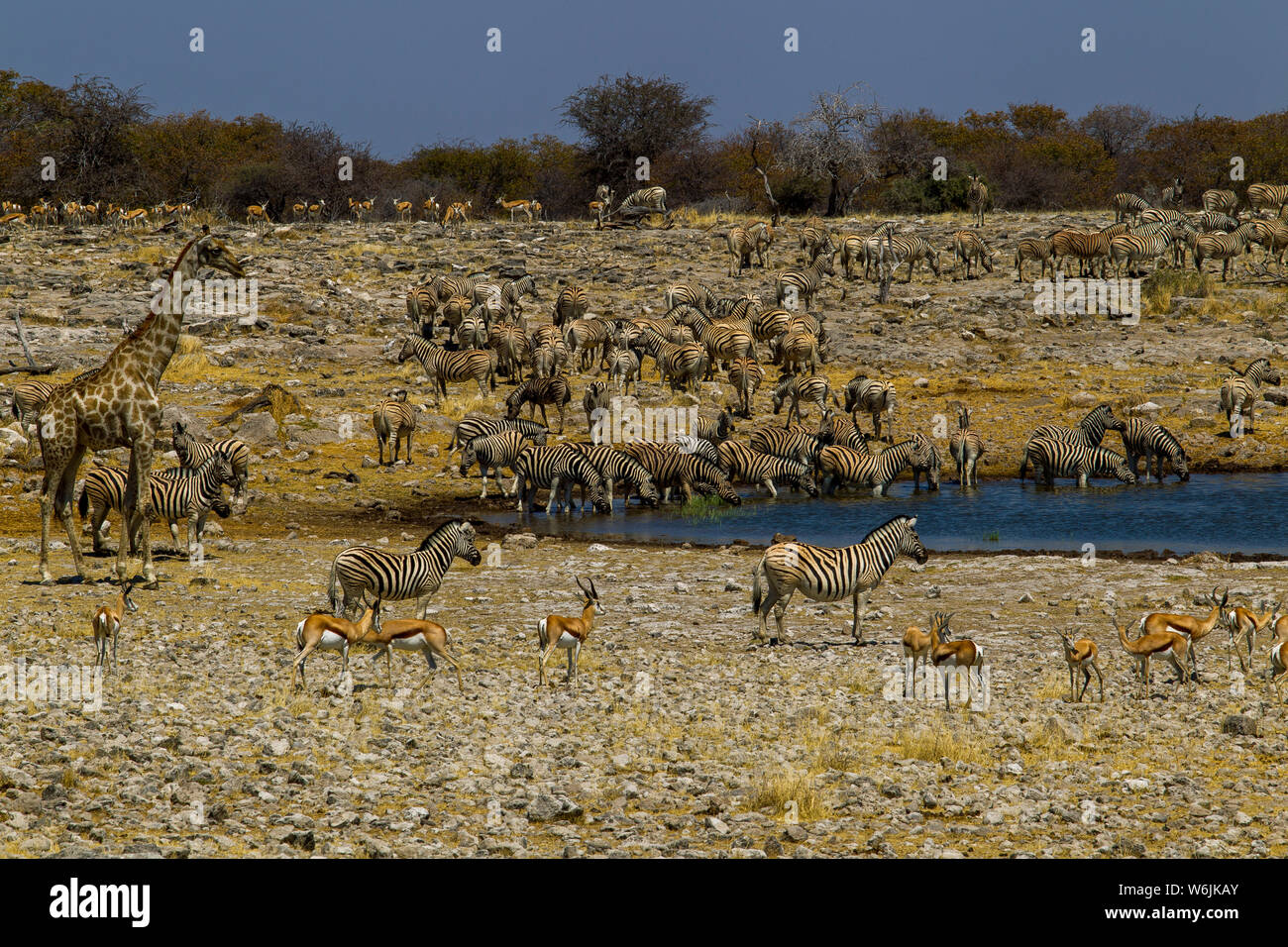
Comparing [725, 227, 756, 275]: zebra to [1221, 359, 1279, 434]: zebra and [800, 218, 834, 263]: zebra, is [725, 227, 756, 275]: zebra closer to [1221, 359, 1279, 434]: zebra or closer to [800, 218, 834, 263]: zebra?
[800, 218, 834, 263]: zebra

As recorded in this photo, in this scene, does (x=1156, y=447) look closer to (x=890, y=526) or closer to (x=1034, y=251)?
(x=890, y=526)

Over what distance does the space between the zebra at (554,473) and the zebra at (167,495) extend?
228 inches

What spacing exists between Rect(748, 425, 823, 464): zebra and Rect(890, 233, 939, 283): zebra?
10.8m

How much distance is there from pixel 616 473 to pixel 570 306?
9.85 meters

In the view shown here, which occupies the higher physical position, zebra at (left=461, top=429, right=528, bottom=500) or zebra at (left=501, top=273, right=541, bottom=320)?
zebra at (left=501, top=273, right=541, bottom=320)

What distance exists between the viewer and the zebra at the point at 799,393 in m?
25.7

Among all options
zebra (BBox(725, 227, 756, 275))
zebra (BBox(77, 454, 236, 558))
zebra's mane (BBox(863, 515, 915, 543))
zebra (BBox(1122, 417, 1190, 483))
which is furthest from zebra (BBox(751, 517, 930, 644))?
zebra (BBox(725, 227, 756, 275))

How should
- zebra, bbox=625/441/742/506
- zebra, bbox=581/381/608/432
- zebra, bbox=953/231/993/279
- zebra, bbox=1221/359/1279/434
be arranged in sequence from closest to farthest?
zebra, bbox=625/441/742/506
zebra, bbox=1221/359/1279/434
zebra, bbox=581/381/608/432
zebra, bbox=953/231/993/279

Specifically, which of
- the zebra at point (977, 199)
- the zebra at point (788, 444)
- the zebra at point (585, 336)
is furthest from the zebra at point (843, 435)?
the zebra at point (977, 199)

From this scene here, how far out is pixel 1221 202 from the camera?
39.1 m

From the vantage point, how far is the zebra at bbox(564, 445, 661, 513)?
2147 cm

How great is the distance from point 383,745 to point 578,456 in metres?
12.8

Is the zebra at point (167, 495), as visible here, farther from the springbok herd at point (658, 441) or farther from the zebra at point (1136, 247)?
the zebra at point (1136, 247)
